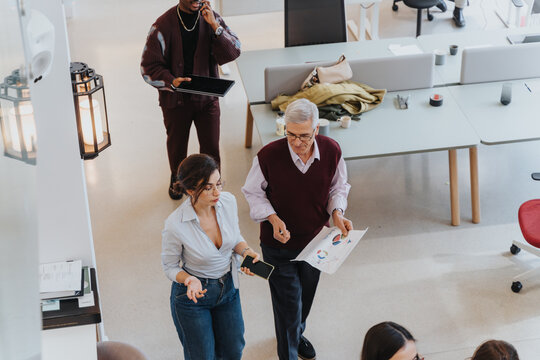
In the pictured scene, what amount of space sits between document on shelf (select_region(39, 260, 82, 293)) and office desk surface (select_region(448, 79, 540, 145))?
102 inches

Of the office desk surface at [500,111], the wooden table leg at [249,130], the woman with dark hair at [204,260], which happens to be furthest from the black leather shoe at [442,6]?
the woman with dark hair at [204,260]

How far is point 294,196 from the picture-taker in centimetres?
338

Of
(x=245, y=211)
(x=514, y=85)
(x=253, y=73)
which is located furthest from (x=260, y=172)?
(x=514, y=85)

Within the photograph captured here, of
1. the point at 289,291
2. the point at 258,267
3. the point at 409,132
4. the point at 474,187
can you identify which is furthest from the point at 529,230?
the point at 258,267

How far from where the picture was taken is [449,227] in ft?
16.3

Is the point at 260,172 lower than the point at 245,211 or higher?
higher

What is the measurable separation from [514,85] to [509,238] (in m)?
1.11

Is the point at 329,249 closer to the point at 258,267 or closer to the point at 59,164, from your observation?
the point at 258,267

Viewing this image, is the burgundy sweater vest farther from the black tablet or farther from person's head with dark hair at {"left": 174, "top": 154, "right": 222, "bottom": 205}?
the black tablet

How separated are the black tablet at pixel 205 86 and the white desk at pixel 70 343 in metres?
1.71

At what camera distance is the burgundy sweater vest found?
335 cm

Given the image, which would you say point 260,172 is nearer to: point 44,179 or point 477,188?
point 44,179

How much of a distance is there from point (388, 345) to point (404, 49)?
Answer: 3.75 m

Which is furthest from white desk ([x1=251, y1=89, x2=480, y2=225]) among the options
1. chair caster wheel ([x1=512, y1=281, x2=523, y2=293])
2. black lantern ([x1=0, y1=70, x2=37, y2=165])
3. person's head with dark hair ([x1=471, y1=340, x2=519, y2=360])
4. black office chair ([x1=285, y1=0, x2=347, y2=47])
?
black lantern ([x1=0, y1=70, x2=37, y2=165])
